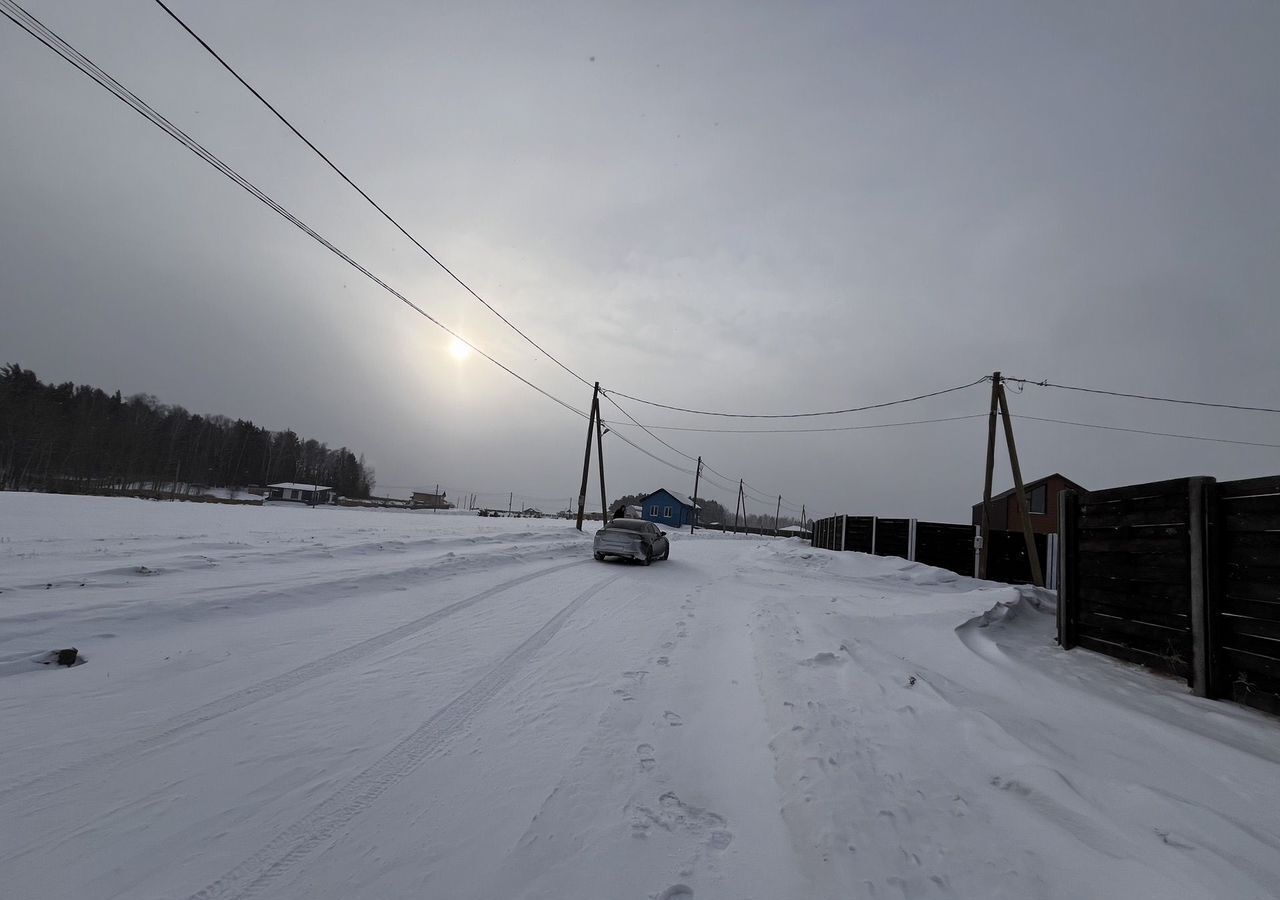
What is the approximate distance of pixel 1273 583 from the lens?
4.25 meters

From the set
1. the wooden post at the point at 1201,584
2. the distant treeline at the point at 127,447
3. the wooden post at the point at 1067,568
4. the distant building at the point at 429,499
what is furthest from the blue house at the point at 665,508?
the wooden post at the point at 1201,584

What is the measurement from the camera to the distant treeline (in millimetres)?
51750

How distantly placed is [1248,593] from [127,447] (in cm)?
8551

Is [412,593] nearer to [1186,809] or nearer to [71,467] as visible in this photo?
[1186,809]

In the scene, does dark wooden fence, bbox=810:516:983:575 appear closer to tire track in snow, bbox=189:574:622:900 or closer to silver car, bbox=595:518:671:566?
silver car, bbox=595:518:671:566

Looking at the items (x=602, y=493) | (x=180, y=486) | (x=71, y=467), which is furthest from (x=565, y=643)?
(x=180, y=486)

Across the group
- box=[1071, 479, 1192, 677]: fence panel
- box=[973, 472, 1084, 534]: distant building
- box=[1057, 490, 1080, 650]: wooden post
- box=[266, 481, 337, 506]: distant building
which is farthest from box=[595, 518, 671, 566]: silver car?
box=[266, 481, 337, 506]: distant building

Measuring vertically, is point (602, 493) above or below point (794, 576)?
above

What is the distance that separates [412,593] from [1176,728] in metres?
8.93

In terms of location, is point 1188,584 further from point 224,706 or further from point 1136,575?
point 224,706

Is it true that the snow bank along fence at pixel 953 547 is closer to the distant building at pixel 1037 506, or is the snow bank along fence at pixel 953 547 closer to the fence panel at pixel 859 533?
the fence panel at pixel 859 533

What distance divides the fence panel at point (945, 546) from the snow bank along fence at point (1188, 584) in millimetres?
12506

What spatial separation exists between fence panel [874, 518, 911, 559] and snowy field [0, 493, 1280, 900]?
1349 cm

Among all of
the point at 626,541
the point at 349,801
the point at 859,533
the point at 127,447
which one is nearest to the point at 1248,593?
the point at 349,801
